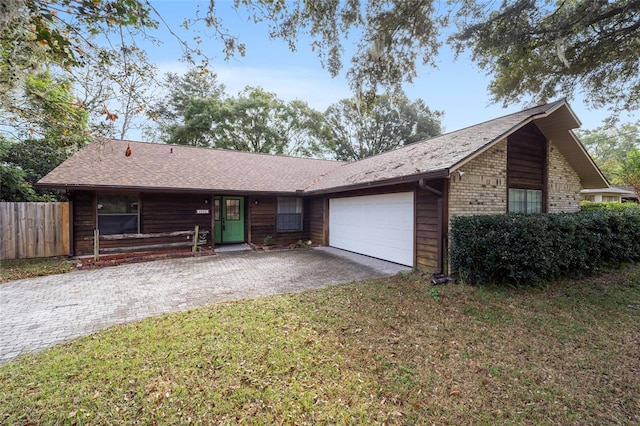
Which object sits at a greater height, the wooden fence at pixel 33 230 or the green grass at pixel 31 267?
the wooden fence at pixel 33 230

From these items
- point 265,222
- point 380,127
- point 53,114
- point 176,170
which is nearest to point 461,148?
point 265,222

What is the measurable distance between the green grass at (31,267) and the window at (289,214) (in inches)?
272

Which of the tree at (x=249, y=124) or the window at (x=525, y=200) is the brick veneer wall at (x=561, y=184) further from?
the tree at (x=249, y=124)

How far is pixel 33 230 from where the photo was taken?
853 centimetres

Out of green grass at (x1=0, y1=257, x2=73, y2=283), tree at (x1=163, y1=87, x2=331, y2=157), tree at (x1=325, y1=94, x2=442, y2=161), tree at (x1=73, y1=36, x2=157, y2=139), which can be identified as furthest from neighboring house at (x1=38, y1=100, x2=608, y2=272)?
tree at (x1=325, y1=94, x2=442, y2=161)

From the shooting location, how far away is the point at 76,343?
3.46 metres

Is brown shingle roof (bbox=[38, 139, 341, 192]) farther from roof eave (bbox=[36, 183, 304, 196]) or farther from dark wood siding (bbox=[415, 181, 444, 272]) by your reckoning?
dark wood siding (bbox=[415, 181, 444, 272])

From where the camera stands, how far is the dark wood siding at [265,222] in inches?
448

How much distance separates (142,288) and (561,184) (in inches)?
471

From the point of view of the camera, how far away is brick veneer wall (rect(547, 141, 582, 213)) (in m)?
8.37

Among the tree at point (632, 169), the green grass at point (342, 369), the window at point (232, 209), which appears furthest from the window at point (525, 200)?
the tree at point (632, 169)

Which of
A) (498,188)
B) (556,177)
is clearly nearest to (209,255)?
(498,188)

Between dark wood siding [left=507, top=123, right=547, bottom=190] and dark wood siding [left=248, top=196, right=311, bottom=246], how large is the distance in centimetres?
820

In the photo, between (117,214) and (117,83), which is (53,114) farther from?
(117,214)
